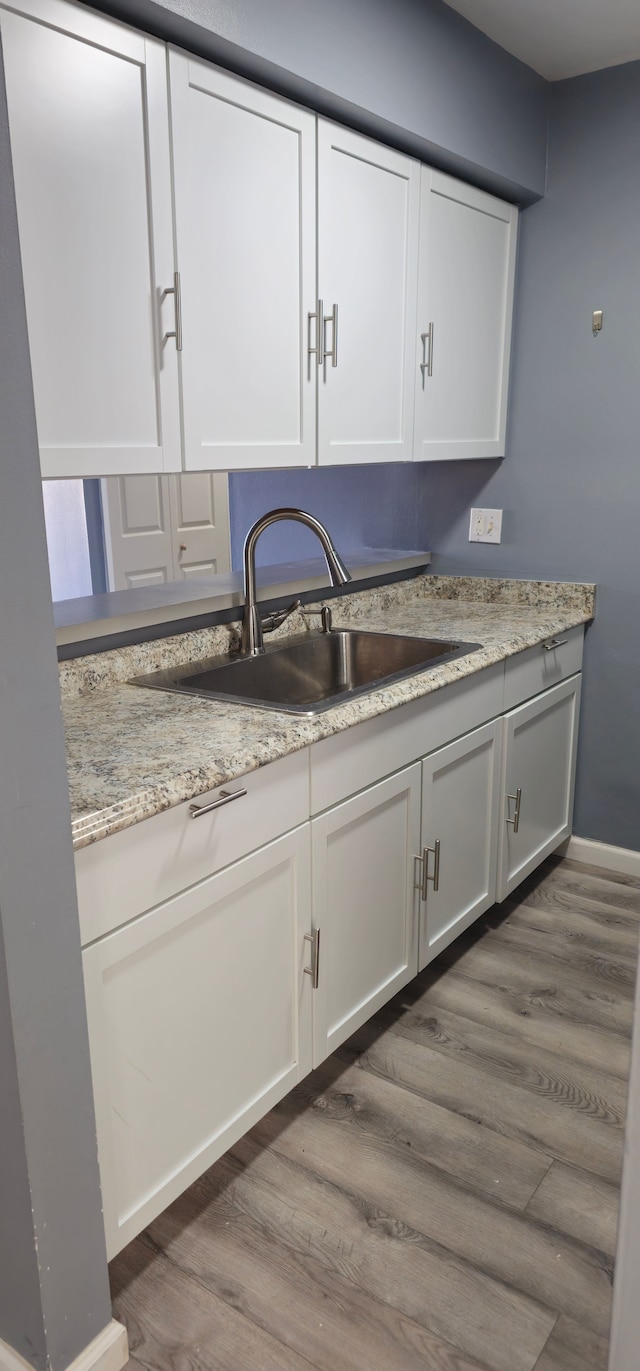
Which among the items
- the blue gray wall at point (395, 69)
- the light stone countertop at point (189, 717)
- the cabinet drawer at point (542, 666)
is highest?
the blue gray wall at point (395, 69)

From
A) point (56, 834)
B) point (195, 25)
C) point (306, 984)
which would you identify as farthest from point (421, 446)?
point (56, 834)

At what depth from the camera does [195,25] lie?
4.88 ft

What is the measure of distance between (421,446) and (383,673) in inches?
24.0

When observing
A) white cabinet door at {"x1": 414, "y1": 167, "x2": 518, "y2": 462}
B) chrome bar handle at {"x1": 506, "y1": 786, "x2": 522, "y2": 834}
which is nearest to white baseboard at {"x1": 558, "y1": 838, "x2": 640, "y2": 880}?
chrome bar handle at {"x1": 506, "y1": 786, "x2": 522, "y2": 834}

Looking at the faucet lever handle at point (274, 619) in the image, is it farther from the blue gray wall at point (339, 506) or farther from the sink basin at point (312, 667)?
the blue gray wall at point (339, 506)

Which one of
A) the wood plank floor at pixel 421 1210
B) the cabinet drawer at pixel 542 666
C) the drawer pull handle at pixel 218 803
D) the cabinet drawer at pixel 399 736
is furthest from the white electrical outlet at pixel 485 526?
the drawer pull handle at pixel 218 803

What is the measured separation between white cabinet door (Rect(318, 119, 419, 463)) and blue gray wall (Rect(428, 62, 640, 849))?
2.15 feet

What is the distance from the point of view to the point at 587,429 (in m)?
2.72

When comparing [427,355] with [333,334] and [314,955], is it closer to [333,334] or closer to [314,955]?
[333,334]

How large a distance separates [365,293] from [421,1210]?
1.89 metres

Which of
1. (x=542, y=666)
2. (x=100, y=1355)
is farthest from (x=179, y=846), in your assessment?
(x=542, y=666)

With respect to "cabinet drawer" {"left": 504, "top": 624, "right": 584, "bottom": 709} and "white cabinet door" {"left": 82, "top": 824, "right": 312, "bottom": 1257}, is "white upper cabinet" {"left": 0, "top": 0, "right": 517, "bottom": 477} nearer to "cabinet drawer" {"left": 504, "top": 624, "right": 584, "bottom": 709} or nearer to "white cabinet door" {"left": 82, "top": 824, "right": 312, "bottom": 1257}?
"cabinet drawer" {"left": 504, "top": 624, "right": 584, "bottom": 709}

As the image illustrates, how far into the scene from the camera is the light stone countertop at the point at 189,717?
1.33 m

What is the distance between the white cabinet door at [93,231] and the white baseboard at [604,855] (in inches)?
78.3
